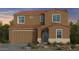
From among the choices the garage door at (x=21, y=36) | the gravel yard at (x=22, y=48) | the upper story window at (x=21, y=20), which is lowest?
the gravel yard at (x=22, y=48)

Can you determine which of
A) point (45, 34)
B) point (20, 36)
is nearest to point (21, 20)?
point (20, 36)

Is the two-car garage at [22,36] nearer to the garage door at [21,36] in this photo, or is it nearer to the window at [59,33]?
the garage door at [21,36]

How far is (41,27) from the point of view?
23.4 feet

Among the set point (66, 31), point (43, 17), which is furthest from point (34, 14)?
point (66, 31)

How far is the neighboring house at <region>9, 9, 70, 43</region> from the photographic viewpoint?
7113 mm

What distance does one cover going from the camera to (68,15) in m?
7.12

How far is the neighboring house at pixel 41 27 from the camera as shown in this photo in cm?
711

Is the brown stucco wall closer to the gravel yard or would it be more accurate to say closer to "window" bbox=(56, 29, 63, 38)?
the gravel yard

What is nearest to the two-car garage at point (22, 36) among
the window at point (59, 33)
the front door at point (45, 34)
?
the front door at point (45, 34)

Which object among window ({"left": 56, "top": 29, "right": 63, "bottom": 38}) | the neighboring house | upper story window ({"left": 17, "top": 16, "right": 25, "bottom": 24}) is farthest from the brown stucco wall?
window ({"left": 56, "top": 29, "right": 63, "bottom": 38})

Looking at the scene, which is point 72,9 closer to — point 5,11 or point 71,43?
point 71,43

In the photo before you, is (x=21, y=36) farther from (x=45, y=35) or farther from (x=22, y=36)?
(x=45, y=35)

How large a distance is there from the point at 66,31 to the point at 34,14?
0.63 meters

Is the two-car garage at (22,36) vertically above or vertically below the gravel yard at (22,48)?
above
